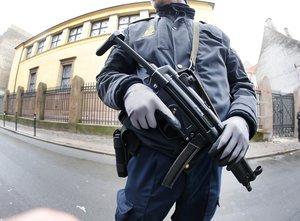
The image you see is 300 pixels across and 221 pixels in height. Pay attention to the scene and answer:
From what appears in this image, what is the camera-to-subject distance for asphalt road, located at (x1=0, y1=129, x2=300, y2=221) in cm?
257

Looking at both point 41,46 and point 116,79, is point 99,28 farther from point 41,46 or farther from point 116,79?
point 116,79

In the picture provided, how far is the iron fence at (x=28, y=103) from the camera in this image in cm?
1384

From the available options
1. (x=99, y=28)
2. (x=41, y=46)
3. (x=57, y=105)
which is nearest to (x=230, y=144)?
(x=57, y=105)

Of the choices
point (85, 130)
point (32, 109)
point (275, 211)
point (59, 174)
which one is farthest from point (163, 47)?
point (32, 109)

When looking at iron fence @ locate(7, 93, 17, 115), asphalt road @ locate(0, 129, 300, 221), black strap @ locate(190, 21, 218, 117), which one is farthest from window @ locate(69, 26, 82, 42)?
black strap @ locate(190, 21, 218, 117)

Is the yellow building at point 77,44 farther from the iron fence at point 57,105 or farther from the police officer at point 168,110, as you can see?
the police officer at point 168,110

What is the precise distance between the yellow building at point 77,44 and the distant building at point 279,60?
834 cm

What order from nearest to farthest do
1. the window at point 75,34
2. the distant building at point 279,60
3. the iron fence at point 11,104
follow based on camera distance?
1. the distant building at point 279,60
2. the iron fence at point 11,104
3. the window at point 75,34

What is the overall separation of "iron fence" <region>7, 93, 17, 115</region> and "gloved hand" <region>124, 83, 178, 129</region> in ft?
64.3

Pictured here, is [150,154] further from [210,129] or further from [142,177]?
[210,129]

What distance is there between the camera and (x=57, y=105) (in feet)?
36.2

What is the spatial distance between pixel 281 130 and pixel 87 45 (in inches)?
620

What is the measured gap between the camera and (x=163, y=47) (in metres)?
1.05

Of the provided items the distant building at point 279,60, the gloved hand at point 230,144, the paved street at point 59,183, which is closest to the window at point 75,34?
the paved street at point 59,183
